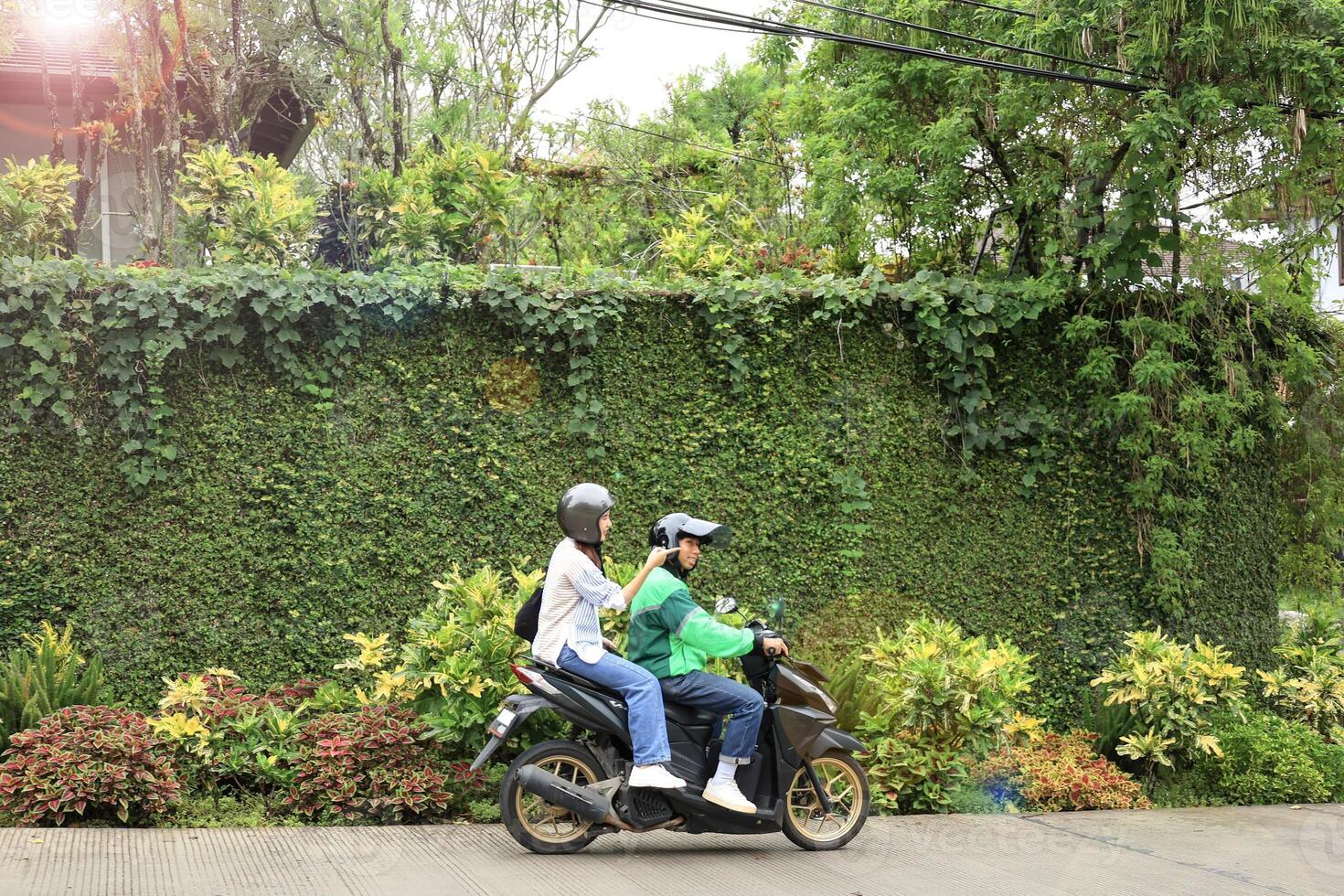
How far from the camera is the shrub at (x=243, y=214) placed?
8.15 meters

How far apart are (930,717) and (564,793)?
2.86 metres

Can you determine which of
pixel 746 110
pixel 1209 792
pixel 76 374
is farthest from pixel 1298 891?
pixel 746 110

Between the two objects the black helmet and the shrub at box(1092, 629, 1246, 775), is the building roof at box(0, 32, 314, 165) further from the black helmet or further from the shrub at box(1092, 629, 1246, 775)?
the shrub at box(1092, 629, 1246, 775)

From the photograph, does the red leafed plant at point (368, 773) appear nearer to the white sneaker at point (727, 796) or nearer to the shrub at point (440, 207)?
the white sneaker at point (727, 796)

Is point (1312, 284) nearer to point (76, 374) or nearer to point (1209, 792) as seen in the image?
point (1209, 792)

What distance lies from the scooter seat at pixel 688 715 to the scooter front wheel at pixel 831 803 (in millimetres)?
568

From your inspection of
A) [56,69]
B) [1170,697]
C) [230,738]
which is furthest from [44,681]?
[56,69]

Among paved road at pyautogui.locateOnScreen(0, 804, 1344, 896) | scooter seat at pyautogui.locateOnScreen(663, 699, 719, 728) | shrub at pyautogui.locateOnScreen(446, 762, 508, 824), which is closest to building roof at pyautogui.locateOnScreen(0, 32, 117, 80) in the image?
shrub at pyautogui.locateOnScreen(446, 762, 508, 824)

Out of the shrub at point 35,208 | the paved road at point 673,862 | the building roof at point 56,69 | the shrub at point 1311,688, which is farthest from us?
the building roof at point 56,69

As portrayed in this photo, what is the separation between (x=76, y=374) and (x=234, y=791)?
2.86 metres

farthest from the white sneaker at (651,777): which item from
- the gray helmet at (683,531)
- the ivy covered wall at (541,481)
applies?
the ivy covered wall at (541,481)

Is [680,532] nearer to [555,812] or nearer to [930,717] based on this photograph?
[555,812]

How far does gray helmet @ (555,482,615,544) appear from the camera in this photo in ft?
19.1

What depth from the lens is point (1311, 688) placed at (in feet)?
31.2
